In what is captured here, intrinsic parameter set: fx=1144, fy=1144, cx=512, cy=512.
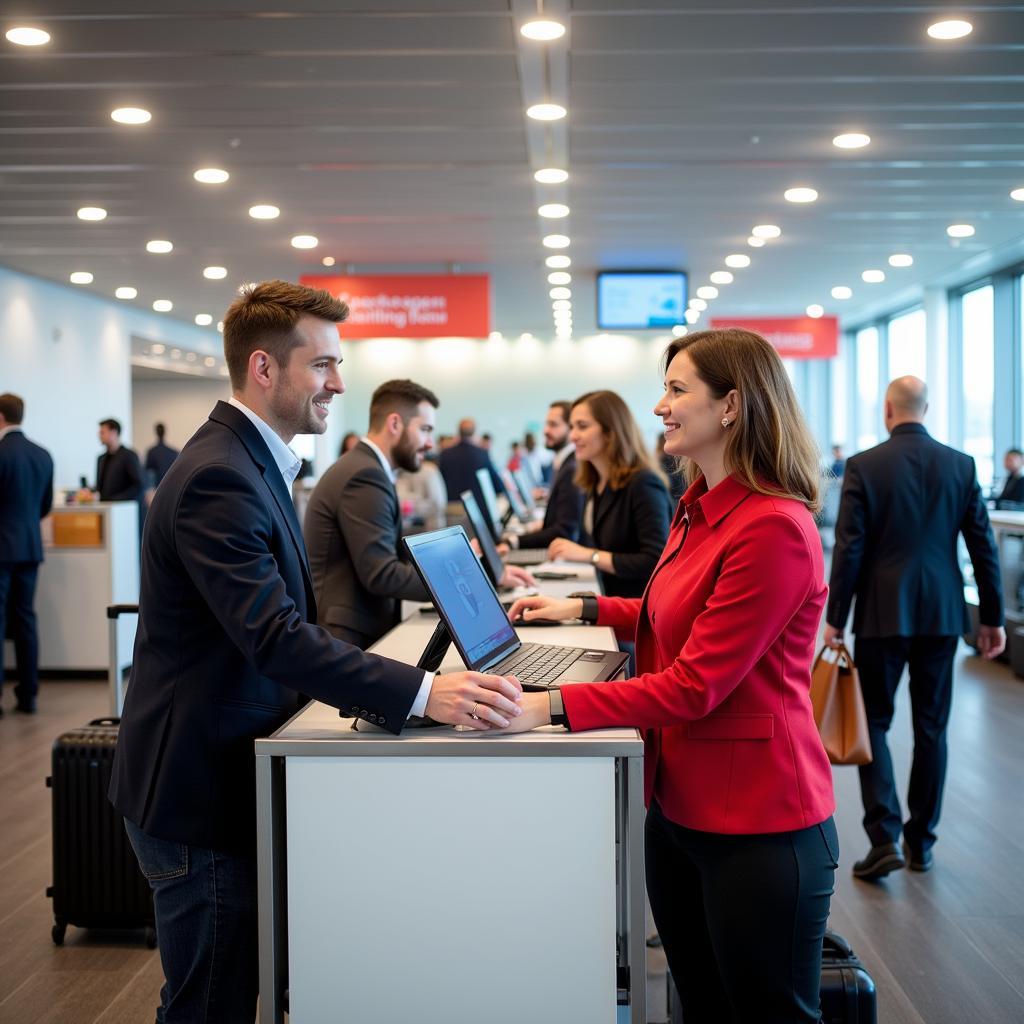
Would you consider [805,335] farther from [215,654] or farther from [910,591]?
[215,654]

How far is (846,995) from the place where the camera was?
7.64ft

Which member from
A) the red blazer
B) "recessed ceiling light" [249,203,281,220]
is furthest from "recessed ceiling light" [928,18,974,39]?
Result: "recessed ceiling light" [249,203,281,220]

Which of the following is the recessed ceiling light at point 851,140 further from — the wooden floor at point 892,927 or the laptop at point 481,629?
the laptop at point 481,629

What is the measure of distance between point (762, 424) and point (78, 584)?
6560 mm

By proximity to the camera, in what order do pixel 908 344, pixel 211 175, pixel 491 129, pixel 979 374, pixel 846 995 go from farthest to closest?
pixel 908 344 < pixel 979 374 < pixel 211 175 < pixel 491 129 < pixel 846 995

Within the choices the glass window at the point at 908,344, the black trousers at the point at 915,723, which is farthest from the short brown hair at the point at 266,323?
the glass window at the point at 908,344

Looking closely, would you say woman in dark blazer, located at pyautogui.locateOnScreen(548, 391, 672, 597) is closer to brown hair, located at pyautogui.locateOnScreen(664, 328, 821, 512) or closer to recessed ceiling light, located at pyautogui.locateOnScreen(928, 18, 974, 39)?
brown hair, located at pyautogui.locateOnScreen(664, 328, 821, 512)

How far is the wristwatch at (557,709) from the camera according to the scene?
1.97 meters

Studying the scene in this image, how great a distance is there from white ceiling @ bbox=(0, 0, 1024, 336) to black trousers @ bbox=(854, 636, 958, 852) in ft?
8.39

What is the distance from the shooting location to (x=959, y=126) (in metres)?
6.42

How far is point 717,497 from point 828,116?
4.86m

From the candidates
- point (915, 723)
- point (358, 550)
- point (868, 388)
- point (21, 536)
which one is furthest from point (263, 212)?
point (868, 388)

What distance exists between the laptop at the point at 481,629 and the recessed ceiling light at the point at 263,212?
6439mm

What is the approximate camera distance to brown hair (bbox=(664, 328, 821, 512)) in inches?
77.8
